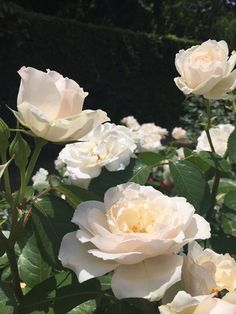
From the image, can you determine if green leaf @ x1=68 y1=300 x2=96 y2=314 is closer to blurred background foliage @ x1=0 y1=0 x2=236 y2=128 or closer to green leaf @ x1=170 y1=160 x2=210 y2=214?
green leaf @ x1=170 y1=160 x2=210 y2=214

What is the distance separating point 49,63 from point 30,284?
665 centimetres

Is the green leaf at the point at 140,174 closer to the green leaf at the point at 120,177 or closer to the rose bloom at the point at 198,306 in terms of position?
the green leaf at the point at 120,177

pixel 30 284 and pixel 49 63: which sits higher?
pixel 30 284

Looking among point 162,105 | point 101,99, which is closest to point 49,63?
point 101,99

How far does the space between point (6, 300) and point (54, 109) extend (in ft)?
0.81

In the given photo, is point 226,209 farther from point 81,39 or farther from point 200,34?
point 200,34

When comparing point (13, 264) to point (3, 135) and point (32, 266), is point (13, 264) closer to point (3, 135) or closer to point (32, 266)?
point (32, 266)

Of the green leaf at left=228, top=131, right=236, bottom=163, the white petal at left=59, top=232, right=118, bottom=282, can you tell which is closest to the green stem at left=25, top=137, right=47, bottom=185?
the white petal at left=59, top=232, right=118, bottom=282

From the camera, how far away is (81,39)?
778 cm

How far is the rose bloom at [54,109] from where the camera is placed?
0.67 metres

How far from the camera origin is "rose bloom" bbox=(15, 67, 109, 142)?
67cm

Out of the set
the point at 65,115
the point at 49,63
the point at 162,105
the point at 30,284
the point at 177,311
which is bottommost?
the point at 162,105

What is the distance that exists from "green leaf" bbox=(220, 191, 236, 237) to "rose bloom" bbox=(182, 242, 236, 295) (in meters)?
0.36

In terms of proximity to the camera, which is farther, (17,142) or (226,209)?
(226,209)
